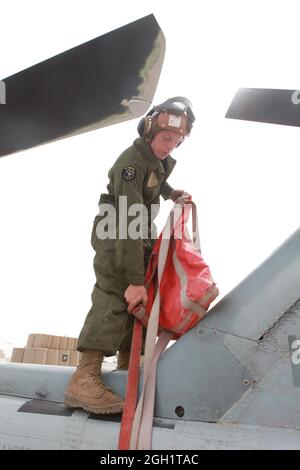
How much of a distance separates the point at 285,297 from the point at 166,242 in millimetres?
652

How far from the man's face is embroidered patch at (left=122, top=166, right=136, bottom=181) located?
221 millimetres

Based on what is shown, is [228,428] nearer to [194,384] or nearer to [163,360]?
[194,384]

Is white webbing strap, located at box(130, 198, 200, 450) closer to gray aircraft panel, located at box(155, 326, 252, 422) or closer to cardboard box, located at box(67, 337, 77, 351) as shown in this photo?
gray aircraft panel, located at box(155, 326, 252, 422)

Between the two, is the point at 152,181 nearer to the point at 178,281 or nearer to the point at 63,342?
the point at 178,281

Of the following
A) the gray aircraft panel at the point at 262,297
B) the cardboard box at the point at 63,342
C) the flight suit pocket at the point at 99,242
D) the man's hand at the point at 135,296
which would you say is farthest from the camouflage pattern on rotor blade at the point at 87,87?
the cardboard box at the point at 63,342

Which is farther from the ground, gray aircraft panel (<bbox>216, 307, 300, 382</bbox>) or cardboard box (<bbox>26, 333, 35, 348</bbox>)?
cardboard box (<bbox>26, 333, 35, 348</bbox>)

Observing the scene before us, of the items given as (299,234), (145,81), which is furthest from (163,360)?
(145,81)

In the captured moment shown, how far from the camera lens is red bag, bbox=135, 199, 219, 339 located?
1735 millimetres

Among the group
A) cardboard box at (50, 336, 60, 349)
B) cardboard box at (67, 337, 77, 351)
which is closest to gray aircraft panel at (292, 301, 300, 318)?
cardboard box at (50, 336, 60, 349)

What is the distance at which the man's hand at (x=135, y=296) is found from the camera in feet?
6.03

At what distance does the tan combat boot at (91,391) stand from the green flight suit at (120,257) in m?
0.06

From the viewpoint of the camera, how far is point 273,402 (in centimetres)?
149

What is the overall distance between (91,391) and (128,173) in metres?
1.13

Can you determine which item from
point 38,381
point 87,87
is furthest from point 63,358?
point 87,87
